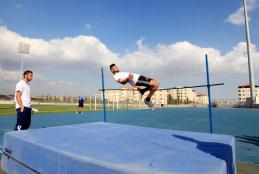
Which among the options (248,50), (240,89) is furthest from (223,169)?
(240,89)

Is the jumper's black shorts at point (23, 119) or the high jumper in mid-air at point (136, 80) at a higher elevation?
the high jumper in mid-air at point (136, 80)

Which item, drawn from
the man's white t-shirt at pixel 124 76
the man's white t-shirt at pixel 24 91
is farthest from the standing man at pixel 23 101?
the man's white t-shirt at pixel 124 76

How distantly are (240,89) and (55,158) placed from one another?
135 meters

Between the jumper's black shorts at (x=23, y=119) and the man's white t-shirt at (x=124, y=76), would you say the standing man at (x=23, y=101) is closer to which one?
the jumper's black shorts at (x=23, y=119)

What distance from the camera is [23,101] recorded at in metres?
5.63

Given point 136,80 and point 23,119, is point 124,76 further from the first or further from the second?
point 23,119

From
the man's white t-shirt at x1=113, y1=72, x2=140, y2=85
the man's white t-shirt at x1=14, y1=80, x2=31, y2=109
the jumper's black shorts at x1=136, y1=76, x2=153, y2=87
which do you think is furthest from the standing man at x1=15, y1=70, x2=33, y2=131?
the jumper's black shorts at x1=136, y1=76, x2=153, y2=87

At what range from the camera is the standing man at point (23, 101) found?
5496 mm

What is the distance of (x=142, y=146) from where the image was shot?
11.3 ft

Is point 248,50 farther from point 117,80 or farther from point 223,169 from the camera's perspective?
point 223,169

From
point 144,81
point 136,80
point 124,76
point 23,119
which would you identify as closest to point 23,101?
point 23,119

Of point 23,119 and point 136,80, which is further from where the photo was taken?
point 23,119

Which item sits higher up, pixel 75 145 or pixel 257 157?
pixel 75 145

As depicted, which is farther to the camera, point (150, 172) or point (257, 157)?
point (257, 157)
